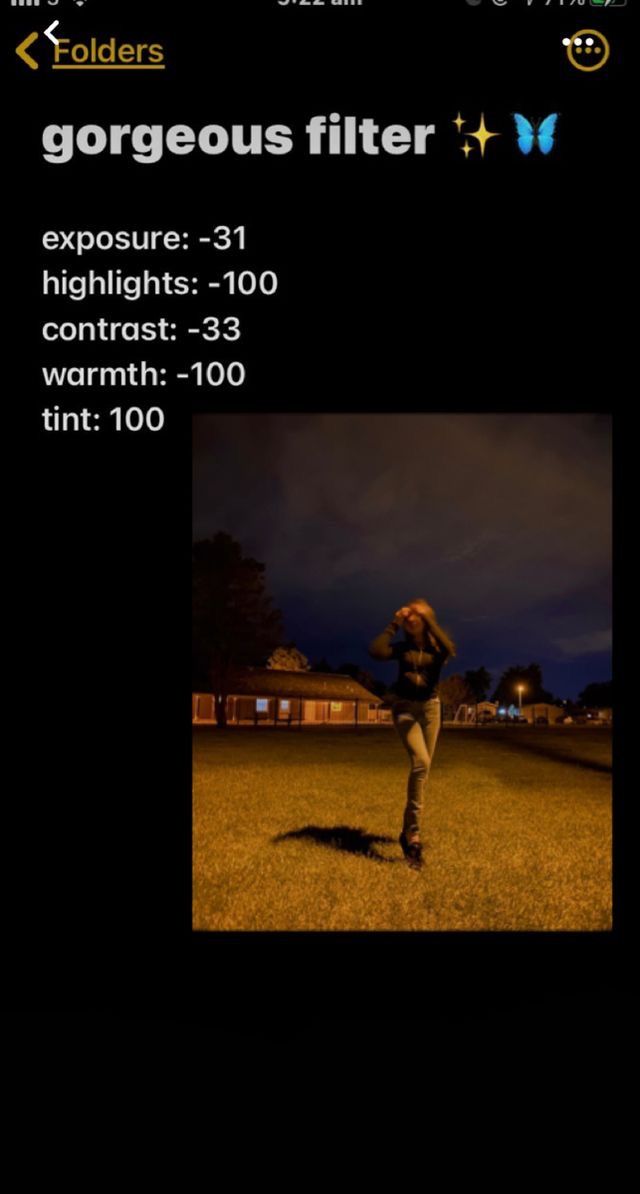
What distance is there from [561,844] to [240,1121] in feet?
20.9

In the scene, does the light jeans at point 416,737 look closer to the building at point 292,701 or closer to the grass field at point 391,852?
the grass field at point 391,852

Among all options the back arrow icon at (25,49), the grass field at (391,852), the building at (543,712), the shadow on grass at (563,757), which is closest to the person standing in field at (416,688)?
the grass field at (391,852)

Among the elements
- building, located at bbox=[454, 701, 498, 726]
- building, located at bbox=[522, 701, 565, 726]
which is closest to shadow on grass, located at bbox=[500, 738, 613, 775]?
building, located at bbox=[454, 701, 498, 726]

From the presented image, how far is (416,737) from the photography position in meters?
7.08

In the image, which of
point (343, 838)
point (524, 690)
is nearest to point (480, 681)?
point (524, 690)

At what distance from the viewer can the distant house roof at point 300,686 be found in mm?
56375

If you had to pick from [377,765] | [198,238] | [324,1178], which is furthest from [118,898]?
[377,765]

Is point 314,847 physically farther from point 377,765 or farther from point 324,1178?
point 377,765

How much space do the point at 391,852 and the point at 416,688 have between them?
189 cm

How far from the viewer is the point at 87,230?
16.2ft

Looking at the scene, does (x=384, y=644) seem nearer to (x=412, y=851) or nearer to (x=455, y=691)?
(x=412, y=851)

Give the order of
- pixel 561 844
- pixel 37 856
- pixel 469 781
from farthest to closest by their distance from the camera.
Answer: pixel 469 781
pixel 561 844
pixel 37 856

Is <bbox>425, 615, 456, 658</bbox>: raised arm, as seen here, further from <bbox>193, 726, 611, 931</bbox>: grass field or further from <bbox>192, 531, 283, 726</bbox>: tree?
<bbox>192, 531, 283, 726</bbox>: tree

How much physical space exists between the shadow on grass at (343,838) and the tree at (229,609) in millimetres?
27860
